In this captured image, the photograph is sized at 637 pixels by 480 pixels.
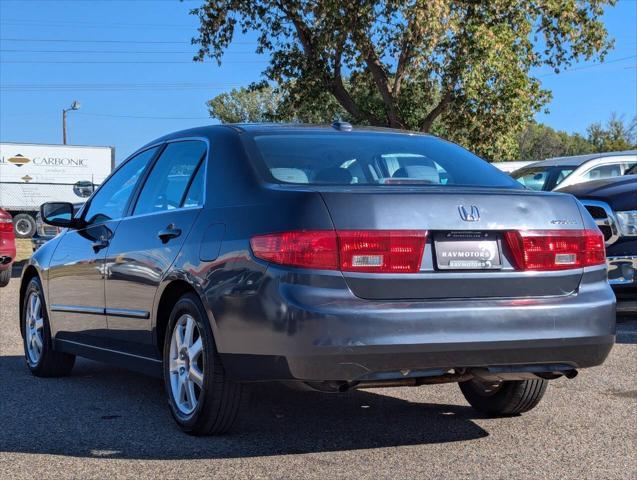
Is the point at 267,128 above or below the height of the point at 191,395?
above

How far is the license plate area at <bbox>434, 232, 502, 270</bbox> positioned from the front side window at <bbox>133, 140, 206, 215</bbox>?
158cm

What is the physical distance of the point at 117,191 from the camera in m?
6.75

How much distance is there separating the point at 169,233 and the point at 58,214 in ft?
6.74

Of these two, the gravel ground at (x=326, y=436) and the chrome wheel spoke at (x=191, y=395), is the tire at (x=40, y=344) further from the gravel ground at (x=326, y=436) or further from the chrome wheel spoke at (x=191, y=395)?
the chrome wheel spoke at (x=191, y=395)

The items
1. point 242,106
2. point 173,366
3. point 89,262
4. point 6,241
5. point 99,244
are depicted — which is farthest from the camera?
point 242,106

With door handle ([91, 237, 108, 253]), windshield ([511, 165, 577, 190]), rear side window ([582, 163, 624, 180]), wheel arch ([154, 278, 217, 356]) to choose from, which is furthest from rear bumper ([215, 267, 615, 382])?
rear side window ([582, 163, 624, 180])

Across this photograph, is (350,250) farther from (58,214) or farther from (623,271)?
(623,271)

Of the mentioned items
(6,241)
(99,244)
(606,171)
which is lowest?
(6,241)

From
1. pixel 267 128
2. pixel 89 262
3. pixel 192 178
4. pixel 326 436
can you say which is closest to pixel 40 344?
pixel 89 262

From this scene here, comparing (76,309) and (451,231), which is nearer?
(451,231)

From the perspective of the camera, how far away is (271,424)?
5.62 m

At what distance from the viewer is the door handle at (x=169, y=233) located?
5.40 metres

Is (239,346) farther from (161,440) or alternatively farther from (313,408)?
(313,408)

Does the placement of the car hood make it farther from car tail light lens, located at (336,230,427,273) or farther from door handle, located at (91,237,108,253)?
car tail light lens, located at (336,230,427,273)
